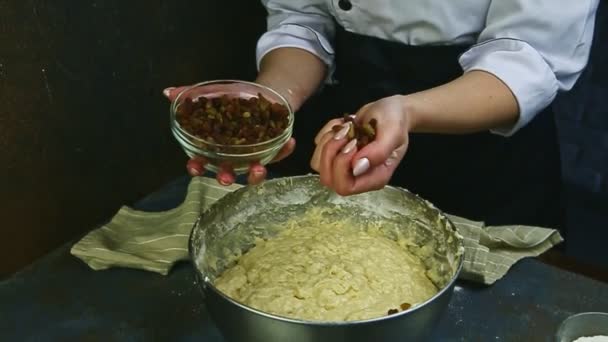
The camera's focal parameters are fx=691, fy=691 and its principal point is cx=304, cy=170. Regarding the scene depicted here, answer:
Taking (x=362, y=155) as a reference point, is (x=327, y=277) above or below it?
below

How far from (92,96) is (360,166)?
0.72 meters

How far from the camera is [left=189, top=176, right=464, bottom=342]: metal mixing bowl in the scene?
856 mm

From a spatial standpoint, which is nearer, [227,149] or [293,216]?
[227,149]

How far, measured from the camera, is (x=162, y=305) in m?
1.14

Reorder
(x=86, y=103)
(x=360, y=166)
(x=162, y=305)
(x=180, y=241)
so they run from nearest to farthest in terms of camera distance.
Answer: (x=360, y=166) < (x=162, y=305) < (x=180, y=241) < (x=86, y=103)

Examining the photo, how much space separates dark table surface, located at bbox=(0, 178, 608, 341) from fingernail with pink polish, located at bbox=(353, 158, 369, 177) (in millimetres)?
Result: 323

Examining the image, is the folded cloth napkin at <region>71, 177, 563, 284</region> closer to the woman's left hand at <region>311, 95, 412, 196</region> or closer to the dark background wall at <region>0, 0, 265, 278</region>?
the dark background wall at <region>0, 0, 265, 278</region>

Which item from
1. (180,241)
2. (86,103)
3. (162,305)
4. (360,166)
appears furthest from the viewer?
(86,103)

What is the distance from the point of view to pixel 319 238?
1.13 metres

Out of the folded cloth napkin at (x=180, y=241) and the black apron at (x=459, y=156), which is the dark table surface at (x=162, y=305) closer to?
the folded cloth napkin at (x=180, y=241)

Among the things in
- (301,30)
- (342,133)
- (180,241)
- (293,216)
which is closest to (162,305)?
(180,241)

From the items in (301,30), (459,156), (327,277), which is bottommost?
(459,156)

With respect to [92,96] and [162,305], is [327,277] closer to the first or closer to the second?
[162,305]

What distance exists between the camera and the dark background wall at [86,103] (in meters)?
1.28
